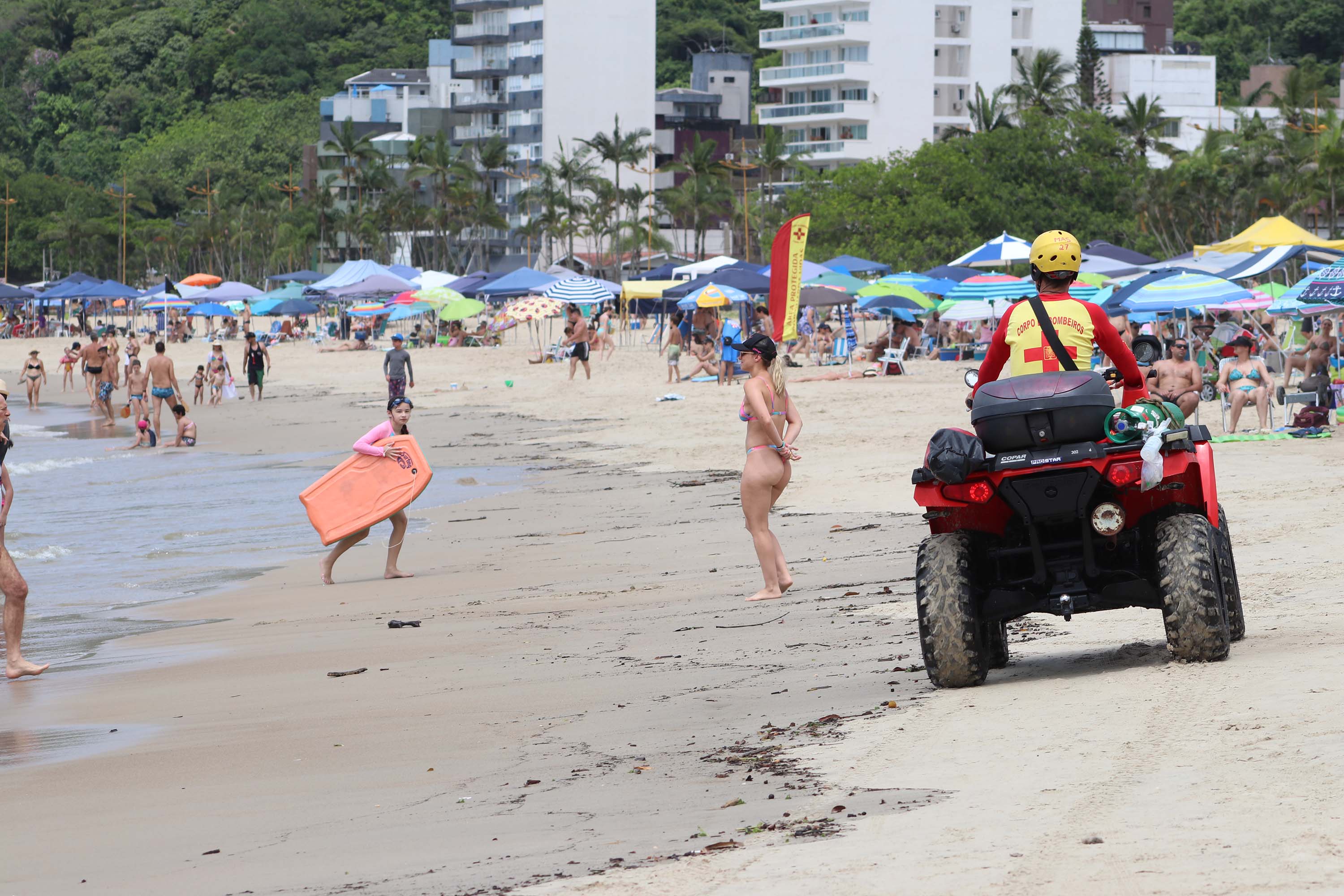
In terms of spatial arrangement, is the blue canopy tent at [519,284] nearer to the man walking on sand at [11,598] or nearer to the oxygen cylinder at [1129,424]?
the man walking on sand at [11,598]

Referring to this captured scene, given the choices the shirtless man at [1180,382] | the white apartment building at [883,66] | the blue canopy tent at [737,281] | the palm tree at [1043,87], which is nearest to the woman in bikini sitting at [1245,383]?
the shirtless man at [1180,382]

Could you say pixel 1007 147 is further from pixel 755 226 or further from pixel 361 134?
pixel 361 134

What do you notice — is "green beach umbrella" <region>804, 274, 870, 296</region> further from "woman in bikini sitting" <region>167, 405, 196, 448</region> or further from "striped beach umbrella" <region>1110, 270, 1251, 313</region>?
"woman in bikini sitting" <region>167, 405, 196, 448</region>

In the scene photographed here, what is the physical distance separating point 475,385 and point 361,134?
243 feet

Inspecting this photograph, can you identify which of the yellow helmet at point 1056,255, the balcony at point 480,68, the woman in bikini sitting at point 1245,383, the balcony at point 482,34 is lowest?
the woman in bikini sitting at point 1245,383

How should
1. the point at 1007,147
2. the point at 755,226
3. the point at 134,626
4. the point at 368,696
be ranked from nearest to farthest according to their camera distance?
the point at 368,696 → the point at 134,626 → the point at 1007,147 → the point at 755,226

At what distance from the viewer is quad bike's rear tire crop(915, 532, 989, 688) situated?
16.7 feet

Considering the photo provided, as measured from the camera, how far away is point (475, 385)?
104ft

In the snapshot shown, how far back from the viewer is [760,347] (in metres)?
7.84

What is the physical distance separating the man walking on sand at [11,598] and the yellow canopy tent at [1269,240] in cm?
2049

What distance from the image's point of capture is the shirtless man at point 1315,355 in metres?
14.8

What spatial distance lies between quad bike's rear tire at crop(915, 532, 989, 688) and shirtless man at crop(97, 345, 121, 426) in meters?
24.2

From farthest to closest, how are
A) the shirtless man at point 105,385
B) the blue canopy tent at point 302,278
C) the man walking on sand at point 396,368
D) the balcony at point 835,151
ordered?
the balcony at point 835,151 → the blue canopy tent at point 302,278 → the shirtless man at point 105,385 → the man walking on sand at point 396,368

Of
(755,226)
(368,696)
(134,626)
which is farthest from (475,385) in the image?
(755,226)
